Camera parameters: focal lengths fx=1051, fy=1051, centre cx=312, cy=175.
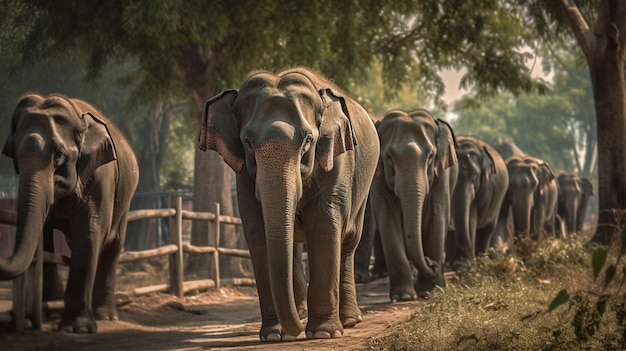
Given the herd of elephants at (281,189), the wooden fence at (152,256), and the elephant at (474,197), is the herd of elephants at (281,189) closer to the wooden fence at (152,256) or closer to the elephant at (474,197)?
the wooden fence at (152,256)

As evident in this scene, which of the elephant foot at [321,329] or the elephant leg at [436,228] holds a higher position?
the elephant leg at [436,228]

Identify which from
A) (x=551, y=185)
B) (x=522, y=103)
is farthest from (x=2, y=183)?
(x=522, y=103)

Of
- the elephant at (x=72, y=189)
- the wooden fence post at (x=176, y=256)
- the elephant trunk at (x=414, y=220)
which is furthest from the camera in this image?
the wooden fence post at (x=176, y=256)

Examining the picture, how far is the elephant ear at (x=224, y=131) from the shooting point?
8.31m

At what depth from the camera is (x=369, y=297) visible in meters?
13.1

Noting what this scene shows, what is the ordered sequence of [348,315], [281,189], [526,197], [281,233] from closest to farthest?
[281,233], [281,189], [348,315], [526,197]

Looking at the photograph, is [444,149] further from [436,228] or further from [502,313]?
[502,313]

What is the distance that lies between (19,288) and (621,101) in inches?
397

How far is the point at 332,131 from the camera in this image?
8.46m

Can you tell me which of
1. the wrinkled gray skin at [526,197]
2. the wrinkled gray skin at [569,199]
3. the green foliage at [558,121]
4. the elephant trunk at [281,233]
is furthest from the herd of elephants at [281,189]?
the green foliage at [558,121]

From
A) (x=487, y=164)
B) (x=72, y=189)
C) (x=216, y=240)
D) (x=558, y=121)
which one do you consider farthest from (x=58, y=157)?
(x=558, y=121)

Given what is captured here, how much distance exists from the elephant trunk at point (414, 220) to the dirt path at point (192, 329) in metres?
0.50

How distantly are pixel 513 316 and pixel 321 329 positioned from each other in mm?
1509

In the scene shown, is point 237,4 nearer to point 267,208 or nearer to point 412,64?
point 412,64
